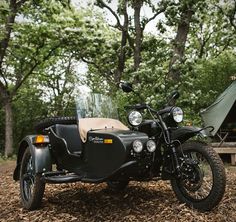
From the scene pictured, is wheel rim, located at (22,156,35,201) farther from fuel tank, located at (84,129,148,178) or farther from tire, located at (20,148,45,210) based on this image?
fuel tank, located at (84,129,148,178)

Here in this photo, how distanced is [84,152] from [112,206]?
88 cm

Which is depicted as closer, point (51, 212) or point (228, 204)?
point (228, 204)

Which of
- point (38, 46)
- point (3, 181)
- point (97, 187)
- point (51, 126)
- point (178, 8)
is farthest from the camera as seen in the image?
point (38, 46)

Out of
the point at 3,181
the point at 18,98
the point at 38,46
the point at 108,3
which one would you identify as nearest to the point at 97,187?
the point at 3,181

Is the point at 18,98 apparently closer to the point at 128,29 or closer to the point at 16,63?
the point at 16,63

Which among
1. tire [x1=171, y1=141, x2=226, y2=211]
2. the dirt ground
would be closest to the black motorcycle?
tire [x1=171, y1=141, x2=226, y2=211]

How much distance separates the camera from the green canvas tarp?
1268 cm

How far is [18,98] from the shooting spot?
80.6 ft

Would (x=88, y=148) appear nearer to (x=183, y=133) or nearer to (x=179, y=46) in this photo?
(x=183, y=133)

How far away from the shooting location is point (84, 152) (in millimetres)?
5320

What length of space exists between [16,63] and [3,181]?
14.3m

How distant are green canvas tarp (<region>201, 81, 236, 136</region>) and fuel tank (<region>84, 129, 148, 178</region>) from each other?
831cm

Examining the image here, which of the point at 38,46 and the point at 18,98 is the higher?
the point at 38,46

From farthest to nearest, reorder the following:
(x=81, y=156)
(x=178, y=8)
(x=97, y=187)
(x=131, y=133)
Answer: (x=178, y=8), (x=97, y=187), (x=81, y=156), (x=131, y=133)
